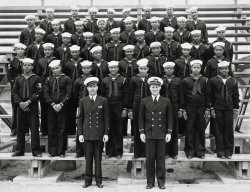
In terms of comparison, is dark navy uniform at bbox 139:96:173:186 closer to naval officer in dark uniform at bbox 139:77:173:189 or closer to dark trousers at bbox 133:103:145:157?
naval officer in dark uniform at bbox 139:77:173:189

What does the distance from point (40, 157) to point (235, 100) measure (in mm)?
4220

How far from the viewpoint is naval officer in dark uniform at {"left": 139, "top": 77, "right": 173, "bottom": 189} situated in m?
7.82

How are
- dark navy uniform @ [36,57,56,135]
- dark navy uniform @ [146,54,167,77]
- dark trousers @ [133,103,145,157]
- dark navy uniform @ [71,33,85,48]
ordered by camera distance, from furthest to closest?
dark navy uniform @ [71,33,85,48] → dark navy uniform @ [36,57,56,135] → dark navy uniform @ [146,54,167,77] → dark trousers @ [133,103,145,157]

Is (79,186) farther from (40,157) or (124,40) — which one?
(124,40)

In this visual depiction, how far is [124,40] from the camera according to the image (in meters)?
11.1

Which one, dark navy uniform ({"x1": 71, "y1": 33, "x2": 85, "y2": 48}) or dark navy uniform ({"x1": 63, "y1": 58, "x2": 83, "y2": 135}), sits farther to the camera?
dark navy uniform ({"x1": 71, "y1": 33, "x2": 85, "y2": 48})

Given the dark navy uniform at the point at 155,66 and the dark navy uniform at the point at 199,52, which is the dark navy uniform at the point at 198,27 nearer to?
the dark navy uniform at the point at 199,52

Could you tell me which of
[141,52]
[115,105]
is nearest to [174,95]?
[115,105]

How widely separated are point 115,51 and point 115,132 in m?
2.37

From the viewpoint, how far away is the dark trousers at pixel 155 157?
7828mm

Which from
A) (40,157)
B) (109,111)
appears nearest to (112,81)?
(109,111)

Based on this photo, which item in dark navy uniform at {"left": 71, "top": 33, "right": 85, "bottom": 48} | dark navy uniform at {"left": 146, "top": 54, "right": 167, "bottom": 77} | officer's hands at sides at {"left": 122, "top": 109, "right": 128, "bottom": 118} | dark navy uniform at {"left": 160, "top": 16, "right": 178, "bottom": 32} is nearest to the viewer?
officer's hands at sides at {"left": 122, "top": 109, "right": 128, "bottom": 118}

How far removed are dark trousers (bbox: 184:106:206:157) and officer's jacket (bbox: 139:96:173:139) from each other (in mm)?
838

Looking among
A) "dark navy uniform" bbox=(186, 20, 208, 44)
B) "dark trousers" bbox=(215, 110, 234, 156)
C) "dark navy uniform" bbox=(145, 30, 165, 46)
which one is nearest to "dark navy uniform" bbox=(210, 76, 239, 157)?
"dark trousers" bbox=(215, 110, 234, 156)
